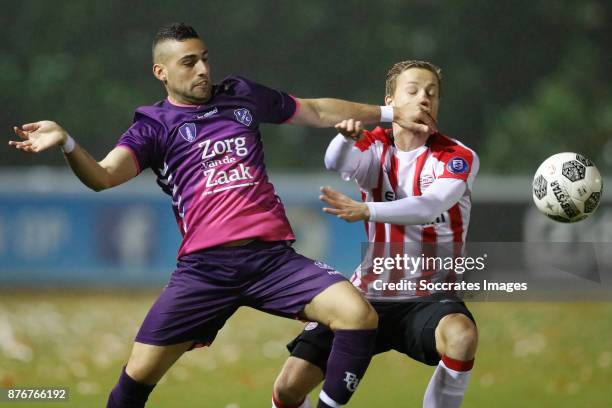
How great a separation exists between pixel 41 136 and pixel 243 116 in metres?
1.03

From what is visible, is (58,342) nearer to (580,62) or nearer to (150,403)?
(150,403)

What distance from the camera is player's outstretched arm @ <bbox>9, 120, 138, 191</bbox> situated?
4.54 m

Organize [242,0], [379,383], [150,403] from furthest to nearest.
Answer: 1. [242,0]
2. [379,383]
3. [150,403]

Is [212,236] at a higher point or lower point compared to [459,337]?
higher

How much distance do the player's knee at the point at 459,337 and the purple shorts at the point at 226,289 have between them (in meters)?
0.52

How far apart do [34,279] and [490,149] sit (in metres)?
4.78

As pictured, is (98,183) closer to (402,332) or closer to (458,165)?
(402,332)

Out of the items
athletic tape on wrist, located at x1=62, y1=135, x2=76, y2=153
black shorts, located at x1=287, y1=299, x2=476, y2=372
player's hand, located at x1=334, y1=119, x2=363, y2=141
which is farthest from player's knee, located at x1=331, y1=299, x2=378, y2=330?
athletic tape on wrist, located at x1=62, y1=135, x2=76, y2=153

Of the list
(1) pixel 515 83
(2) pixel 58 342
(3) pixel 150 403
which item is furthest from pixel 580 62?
(3) pixel 150 403

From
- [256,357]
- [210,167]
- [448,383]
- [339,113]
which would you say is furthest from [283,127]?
[448,383]

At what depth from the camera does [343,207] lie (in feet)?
15.7

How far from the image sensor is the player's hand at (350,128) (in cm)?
498

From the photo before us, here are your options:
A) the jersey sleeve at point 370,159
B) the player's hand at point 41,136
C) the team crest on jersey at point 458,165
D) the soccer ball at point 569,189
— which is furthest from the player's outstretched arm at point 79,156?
the soccer ball at point 569,189

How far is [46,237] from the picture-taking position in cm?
1023
